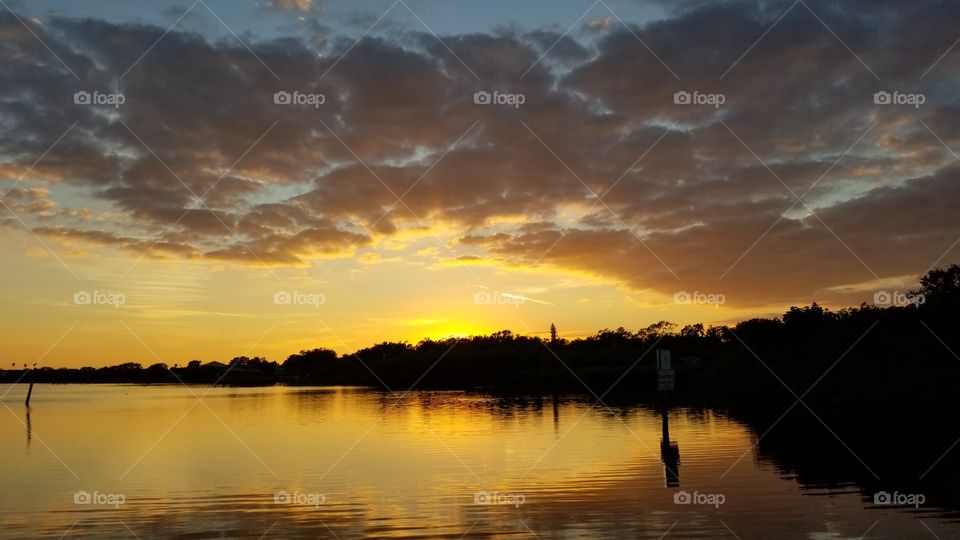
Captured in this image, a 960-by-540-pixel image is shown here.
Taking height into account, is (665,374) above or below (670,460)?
above

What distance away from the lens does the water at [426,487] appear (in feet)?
63.4

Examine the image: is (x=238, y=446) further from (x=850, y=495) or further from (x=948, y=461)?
(x=948, y=461)

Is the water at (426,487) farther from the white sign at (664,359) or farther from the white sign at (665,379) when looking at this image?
the white sign at (664,359)

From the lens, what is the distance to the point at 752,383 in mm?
72188

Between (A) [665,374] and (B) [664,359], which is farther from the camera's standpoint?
(B) [664,359]

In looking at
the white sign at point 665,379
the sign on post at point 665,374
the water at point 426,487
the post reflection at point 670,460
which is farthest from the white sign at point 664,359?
the water at point 426,487

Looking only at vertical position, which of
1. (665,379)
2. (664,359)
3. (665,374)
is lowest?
(665,379)

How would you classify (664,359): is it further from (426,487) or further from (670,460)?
(426,487)

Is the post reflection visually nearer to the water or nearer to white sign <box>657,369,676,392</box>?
the water

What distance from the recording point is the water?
19.3 meters

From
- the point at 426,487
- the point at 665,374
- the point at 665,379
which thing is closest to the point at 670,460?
the point at 665,379

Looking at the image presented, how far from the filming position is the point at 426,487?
25.7 meters

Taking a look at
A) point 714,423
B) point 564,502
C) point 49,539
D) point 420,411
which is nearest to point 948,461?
point 564,502

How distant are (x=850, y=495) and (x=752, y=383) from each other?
5158 centimetres
